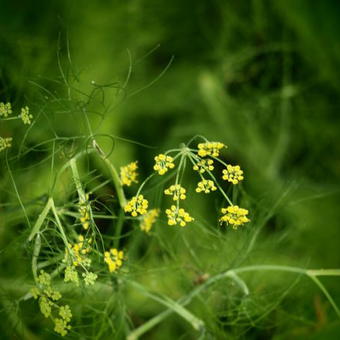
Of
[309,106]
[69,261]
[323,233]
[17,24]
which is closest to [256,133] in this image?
[309,106]

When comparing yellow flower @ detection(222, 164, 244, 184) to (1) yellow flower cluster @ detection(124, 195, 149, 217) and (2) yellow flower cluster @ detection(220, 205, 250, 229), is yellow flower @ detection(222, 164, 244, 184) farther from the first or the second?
(1) yellow flower cluster @ detection(124, 195, 149, 217)

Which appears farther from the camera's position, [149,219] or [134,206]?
[149,219]

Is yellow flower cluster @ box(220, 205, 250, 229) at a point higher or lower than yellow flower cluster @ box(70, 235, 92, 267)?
higher

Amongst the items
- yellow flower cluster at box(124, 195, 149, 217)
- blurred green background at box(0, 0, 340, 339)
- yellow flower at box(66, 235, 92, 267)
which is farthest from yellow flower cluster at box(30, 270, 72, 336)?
blurred green background at box(0, 0, 340, 339)

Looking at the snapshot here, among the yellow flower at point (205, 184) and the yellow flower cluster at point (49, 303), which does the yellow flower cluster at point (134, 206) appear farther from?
the yellow flower cluster at point (49, 303)

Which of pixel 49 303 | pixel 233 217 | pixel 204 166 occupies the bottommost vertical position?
pixel 49 303

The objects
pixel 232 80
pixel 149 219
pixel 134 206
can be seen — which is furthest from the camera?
pixel 232 80

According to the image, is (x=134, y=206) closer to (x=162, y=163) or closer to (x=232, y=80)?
(x=162, y=163)

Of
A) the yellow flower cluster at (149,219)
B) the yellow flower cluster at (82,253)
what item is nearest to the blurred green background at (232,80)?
the yellow flower cluster at (149,219)

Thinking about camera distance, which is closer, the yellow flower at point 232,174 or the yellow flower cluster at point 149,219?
the yellow flower at point 232,174

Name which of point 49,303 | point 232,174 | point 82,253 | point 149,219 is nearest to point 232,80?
point 149,219

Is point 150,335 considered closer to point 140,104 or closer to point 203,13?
point 140,104
